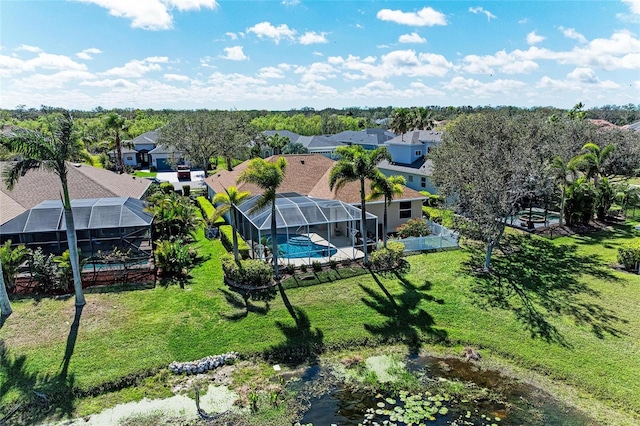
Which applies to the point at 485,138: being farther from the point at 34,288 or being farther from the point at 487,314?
the point at 34,288

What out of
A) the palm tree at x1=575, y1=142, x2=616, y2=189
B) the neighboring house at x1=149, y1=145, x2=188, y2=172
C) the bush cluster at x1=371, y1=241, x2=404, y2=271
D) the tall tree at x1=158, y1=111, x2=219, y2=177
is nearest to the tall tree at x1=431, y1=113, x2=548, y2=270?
the bush cluster at x1=371, y1=241, x2=404, y2=271

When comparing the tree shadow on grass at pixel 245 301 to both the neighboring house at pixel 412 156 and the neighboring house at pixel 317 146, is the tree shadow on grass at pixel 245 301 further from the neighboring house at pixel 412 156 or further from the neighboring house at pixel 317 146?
the neighboring house at pixel 317 146

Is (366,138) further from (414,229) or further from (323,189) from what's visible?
(414,229)

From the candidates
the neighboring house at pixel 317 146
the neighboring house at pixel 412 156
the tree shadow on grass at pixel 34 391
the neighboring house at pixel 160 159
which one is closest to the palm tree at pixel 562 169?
the neighboring house at pixel 412 156

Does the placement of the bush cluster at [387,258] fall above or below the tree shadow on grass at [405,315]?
above

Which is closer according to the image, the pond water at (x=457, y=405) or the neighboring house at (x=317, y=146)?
the pond water at (x=457, y=405)

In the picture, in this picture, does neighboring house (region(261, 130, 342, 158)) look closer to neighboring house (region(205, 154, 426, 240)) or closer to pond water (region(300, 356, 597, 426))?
neighboring house (region(205, 154, 426, 240))

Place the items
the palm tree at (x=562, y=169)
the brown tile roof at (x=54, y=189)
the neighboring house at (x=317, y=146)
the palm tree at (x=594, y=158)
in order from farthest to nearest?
1. the neighboring house at (x=317, y=146)
2. the palm tree at (x=594, y=158)
3. the palm tree at (x=562, y=169)
4. the brown tile roof at (x=54, y=189)
